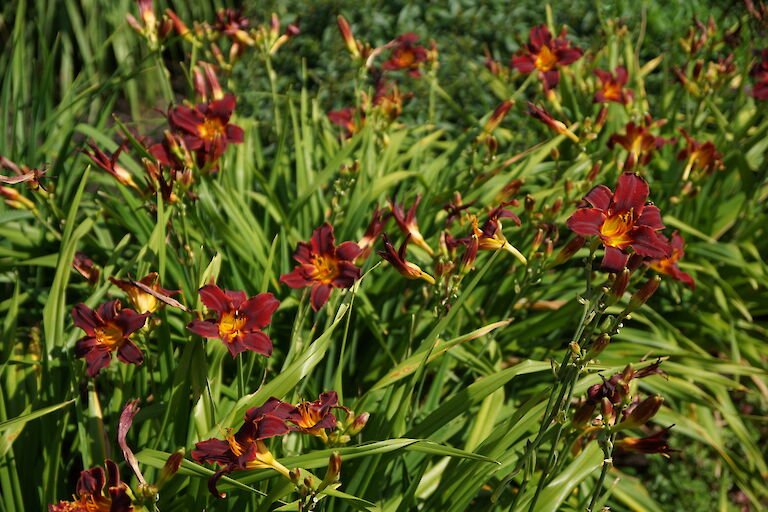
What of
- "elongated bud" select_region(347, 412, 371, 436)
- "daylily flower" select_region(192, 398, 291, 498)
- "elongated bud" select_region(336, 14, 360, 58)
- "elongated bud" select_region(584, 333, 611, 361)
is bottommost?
"elongated bud" select_region(347, 412, 371, 436)

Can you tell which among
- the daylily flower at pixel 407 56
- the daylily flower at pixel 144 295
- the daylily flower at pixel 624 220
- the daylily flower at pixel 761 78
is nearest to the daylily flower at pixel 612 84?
the daylily flower at pixel 761 78

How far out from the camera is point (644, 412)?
1.15 m

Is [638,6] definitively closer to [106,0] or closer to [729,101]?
[729,101]

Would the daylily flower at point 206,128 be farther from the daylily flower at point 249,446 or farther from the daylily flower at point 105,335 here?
the daylily flower at point 249,446

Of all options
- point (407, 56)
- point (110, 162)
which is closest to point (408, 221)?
point (110, 162)

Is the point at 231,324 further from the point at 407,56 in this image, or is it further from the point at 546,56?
the point at 407,56

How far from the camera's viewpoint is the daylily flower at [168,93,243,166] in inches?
64.5

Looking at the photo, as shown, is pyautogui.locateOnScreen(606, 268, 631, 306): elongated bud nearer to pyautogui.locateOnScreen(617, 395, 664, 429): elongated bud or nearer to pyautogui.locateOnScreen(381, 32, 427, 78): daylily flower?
pyautogui.locateOnScreen(617, 395, 664, 429): elongated bud

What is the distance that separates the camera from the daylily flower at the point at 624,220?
1127 mm

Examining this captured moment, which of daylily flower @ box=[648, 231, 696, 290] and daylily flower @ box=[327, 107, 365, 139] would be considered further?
daylily flower @ box=[327, 107, 365, 139]

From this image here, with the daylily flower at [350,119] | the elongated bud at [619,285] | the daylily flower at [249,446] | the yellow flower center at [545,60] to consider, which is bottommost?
the daylily flower at [249,446]

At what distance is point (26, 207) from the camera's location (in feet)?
5.99

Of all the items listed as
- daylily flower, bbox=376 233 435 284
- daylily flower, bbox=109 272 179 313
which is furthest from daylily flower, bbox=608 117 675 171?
daylily flower, bbox=109 272 179 313

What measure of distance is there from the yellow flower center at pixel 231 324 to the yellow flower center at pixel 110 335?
0.19 metres
